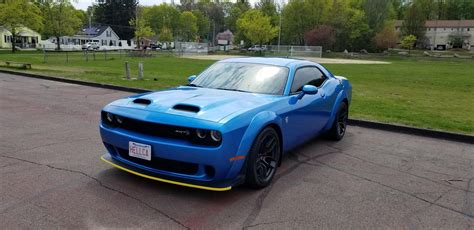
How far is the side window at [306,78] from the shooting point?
17.4 ft

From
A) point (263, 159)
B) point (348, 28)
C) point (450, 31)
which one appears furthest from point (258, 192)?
point (450, 31)

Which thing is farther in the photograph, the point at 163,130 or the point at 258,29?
the point at 258,29

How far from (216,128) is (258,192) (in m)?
0.99

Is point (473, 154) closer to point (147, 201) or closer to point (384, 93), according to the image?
point (147, 201)

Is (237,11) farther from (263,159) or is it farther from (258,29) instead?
(263,159)

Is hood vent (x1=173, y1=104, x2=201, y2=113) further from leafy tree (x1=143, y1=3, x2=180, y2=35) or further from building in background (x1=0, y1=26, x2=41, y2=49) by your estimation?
leafy tree (x1=143, y1=3, x2=180, y2=35)

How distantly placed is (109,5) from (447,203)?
102 metres

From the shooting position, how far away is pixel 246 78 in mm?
5215

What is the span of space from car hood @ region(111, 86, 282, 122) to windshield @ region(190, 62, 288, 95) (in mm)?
232

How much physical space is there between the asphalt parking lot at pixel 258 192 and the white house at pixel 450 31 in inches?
4375

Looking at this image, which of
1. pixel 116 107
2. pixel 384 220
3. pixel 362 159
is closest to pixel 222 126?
pixel 116 107

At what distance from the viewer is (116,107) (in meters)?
4.25

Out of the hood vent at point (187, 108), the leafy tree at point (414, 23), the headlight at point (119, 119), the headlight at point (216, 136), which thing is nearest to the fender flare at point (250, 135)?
the headlight at point (216, 136)

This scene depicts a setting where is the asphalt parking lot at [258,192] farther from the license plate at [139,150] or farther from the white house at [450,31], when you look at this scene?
the white house at [450,31]
